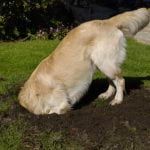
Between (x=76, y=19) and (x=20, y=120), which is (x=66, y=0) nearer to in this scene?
(x=76, y=19)

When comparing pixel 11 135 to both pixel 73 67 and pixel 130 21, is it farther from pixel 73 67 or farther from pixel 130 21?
pixel 130 21

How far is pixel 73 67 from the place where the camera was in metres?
7.54

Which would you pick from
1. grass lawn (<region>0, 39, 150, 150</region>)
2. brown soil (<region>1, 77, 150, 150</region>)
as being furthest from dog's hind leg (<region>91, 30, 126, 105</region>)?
grass lawn (<region>0, 39, 150, 150</region>)

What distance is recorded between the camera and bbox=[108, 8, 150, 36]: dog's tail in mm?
7793

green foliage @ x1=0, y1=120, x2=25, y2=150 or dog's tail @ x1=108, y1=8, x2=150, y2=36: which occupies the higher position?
dog's tail @ x1=108, y1=8, x2=150, y2=36

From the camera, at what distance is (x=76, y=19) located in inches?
658

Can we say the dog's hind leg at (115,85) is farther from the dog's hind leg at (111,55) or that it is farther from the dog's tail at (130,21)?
the dog's tail at (130,21)

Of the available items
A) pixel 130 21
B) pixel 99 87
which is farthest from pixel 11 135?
pixel 99 87

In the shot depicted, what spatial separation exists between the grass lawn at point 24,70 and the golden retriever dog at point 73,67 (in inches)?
19.7

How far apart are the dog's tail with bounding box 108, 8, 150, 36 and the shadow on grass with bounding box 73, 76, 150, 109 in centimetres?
115

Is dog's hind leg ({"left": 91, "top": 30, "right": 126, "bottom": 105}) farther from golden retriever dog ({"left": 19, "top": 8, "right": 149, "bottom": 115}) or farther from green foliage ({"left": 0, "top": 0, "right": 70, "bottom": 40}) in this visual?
green foliage ({"left": 0, "top": 0, "right": 70, "bottom": 40})

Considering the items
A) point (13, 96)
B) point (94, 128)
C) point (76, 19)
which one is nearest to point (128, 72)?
point (13, 96)

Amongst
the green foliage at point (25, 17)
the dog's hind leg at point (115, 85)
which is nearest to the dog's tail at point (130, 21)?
the dog's hind leg at point (115, 85)

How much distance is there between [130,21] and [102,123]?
1.55m
